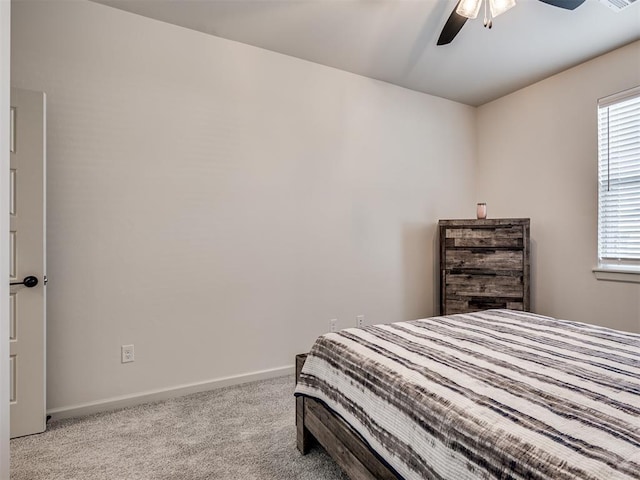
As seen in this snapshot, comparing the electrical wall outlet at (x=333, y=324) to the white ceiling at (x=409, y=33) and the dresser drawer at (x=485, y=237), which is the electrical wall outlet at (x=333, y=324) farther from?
the white ceiling at (x=409, y=33)

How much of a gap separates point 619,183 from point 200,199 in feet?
11.0

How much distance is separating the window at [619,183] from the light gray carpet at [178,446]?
2787 mm

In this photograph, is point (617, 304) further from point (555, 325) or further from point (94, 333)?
point (94, 333)

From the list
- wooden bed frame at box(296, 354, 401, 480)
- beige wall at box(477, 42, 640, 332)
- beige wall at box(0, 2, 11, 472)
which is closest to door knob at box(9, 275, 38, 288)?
beige wall at box(0, 2, 11, 472)

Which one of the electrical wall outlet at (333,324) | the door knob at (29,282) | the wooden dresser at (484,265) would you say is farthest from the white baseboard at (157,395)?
the wooden dresser at (484,265)

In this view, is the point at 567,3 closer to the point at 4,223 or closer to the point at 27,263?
the point at 4,223

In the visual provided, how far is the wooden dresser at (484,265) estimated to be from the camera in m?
3.15

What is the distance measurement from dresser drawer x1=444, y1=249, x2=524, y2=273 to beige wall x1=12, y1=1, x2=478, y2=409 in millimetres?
440

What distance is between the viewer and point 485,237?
10.6 feet

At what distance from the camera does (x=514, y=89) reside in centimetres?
356

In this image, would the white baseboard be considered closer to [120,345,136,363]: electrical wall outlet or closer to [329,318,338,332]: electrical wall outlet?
[120,345,136,363]: electrical wall outlet

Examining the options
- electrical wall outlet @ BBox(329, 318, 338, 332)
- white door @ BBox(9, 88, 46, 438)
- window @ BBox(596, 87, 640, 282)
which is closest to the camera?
white door @ BBox(9, 88, 46, 438)

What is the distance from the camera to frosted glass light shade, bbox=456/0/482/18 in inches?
71.9

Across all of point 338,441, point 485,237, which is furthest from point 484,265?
point 338,441
